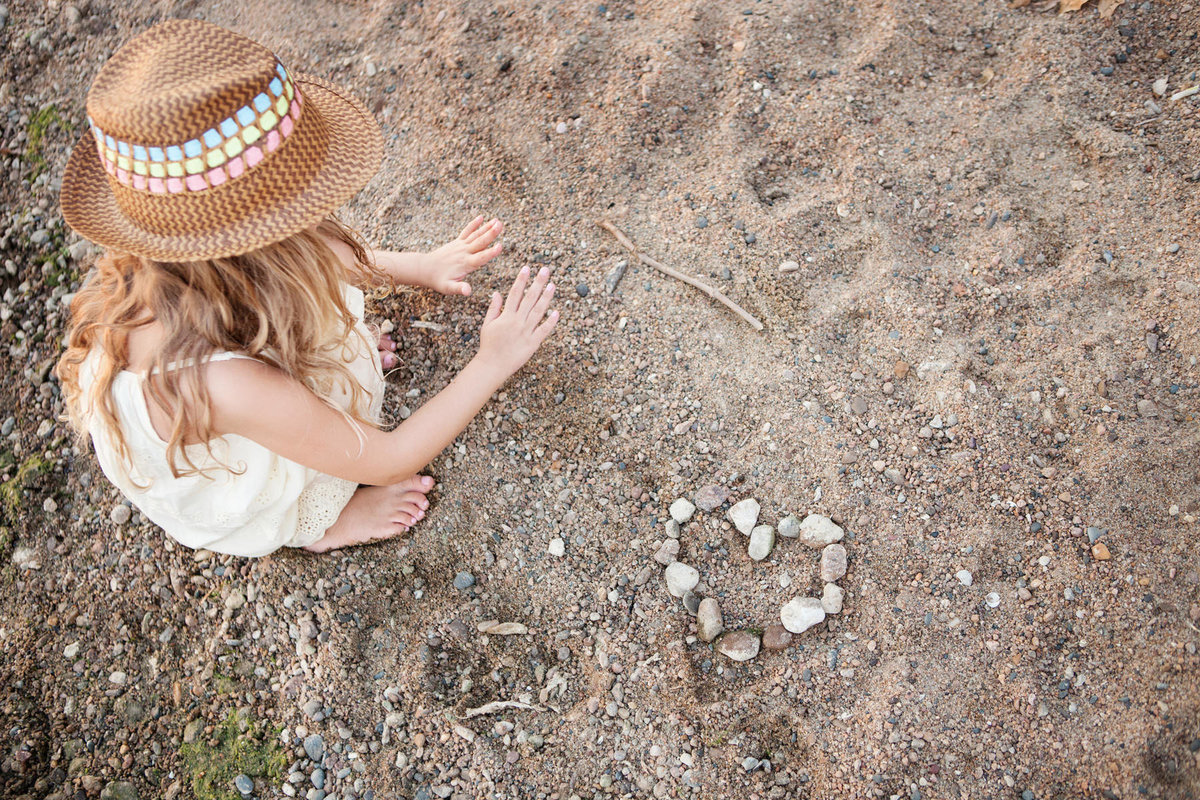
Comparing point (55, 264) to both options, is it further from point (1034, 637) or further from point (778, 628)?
point (1034, 637)

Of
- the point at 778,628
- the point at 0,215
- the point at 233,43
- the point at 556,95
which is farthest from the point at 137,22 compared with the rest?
the point at 778,628

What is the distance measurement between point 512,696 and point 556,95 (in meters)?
2.11

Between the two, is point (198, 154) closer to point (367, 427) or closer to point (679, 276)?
point (367, 427)

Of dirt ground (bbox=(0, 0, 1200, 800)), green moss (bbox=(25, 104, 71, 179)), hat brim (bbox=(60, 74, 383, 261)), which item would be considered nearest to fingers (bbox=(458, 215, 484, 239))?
dirt ground (bbox=(0, 0, 1200, 800))

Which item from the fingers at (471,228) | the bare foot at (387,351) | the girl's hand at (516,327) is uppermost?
the fingers at (471,228)

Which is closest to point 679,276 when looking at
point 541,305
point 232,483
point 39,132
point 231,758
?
point 541,305

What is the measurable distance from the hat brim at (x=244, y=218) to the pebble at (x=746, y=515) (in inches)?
54.2

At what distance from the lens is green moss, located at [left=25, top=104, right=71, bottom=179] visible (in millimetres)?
3336

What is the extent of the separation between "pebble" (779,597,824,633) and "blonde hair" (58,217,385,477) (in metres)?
1.44

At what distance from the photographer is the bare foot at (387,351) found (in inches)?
107

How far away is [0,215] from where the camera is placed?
3.26 meters

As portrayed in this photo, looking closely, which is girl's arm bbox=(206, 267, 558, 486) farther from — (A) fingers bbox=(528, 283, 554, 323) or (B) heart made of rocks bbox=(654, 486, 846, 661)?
(B) heart made of rocks bbox=(654, 486, 846, 661)

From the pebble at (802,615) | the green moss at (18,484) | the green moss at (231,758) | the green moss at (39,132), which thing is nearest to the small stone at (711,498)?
the pebble at (802,615)

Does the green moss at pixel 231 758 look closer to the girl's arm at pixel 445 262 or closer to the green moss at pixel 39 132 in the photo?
the girl's arm at pixel 445 262
